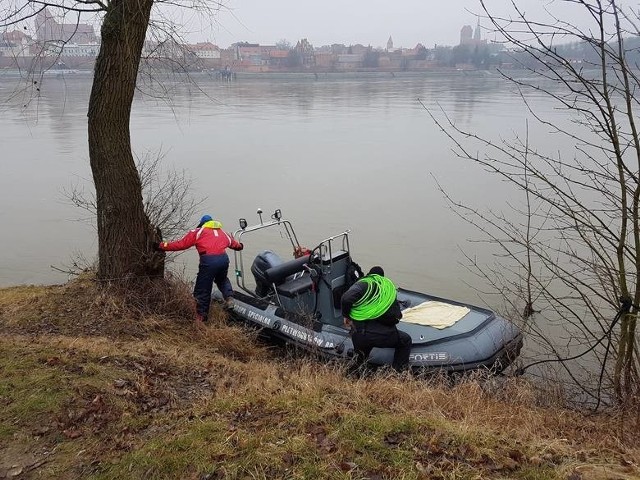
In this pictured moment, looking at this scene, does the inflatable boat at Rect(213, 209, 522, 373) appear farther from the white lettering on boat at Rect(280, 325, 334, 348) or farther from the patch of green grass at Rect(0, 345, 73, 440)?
the patch of green grass at Rect(0, 345, 73, 440)

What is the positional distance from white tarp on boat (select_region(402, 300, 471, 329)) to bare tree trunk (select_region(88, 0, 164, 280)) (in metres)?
2.83

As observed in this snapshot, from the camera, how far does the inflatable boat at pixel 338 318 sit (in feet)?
17.3

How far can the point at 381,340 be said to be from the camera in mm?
5051

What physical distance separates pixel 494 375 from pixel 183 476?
10.6ft

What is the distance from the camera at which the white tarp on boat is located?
225 inches

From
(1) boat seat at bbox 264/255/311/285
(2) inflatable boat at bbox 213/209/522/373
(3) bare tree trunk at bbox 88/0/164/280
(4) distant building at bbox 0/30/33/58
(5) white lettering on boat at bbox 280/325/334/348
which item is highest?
(4) distant building at bbox 0/30/33/58

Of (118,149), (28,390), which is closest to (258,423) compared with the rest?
(28,390)

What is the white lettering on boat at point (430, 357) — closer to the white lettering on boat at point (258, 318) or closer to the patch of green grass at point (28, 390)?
the white lettering on boat at point (258, 318)

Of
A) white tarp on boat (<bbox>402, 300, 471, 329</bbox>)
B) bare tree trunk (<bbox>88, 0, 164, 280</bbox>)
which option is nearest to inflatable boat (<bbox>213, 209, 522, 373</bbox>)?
white tarp on boat (<bbox>402, 300, 471, 329</bbox>)

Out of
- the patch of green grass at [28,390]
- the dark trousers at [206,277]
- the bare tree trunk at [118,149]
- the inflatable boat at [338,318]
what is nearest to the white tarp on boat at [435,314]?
the inflatable boat at [338,318]

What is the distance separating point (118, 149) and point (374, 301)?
9.77 feet

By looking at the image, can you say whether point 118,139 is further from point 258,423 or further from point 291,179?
point 291,179

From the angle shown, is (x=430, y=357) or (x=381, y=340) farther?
(x=430, y=357)

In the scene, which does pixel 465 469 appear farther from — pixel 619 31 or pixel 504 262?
pixel 504 262
